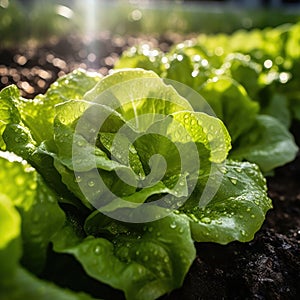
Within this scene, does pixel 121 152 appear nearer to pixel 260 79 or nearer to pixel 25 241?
pixel 25 241

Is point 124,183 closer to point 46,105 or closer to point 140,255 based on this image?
point 140,255

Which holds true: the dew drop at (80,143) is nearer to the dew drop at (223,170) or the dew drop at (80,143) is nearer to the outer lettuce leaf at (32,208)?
the outer lettuce leaf at (32,208)

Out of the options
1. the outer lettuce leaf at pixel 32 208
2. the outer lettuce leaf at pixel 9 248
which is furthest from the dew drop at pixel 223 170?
the outer lettuce leaf at pixel 9 248

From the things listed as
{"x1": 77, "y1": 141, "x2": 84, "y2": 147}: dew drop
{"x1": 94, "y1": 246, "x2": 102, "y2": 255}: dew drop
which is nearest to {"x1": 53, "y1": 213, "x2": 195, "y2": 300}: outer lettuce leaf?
{"x1": 94, "y1": 246, "x2": 102, "y2": 255}: dew drop

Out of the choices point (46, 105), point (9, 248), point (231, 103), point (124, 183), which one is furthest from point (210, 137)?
point (231, 103)

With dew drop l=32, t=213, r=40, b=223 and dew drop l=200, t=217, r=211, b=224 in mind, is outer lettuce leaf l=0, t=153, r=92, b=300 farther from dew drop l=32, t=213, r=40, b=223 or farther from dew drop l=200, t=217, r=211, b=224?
dew drop l=200, t=217, r=211, b=224

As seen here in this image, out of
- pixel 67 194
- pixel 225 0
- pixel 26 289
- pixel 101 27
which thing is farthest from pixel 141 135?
pixel 225 0
